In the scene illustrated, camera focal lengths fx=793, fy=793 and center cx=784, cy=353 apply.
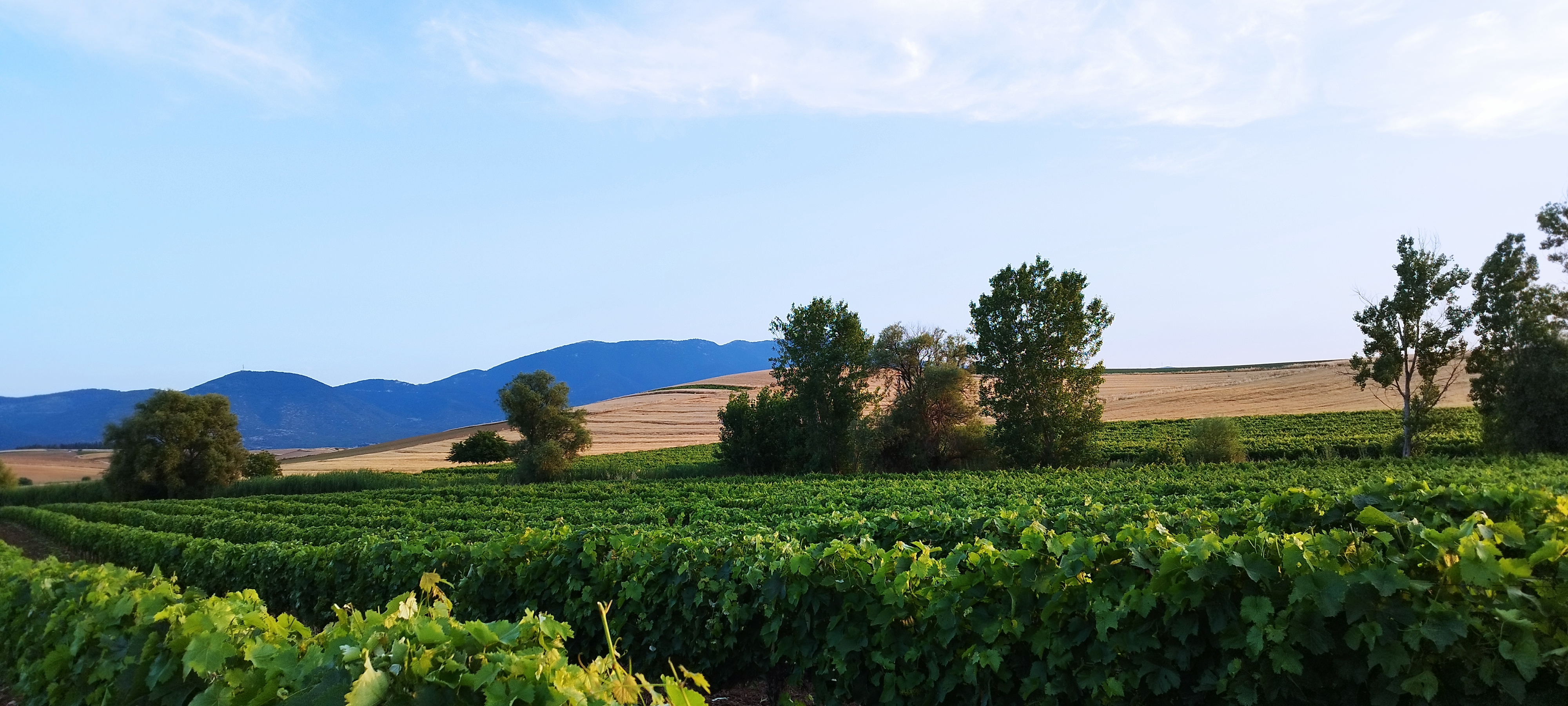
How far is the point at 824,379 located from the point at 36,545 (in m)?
35.8

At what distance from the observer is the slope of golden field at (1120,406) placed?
59750mm

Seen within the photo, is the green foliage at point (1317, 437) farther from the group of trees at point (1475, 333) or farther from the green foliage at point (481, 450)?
the green foliage at point (481, 450)

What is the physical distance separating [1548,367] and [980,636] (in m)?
40.3

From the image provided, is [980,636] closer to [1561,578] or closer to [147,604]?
[1561,578]

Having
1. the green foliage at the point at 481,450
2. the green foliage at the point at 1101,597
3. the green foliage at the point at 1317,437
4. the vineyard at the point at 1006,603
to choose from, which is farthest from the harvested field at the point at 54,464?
the green foliage at the point at 1101,597

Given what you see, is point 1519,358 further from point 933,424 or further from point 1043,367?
point 933,424

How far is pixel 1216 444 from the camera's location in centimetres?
3794

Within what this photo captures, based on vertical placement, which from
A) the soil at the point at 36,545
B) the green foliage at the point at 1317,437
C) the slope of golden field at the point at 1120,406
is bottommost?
the soil at the point at 36,545

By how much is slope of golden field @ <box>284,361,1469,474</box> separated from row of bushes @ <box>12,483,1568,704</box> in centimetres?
5197

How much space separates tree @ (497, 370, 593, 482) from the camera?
165 feet

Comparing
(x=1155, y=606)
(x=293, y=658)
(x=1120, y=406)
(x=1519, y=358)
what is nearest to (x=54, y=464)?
(x=1120, y=406)

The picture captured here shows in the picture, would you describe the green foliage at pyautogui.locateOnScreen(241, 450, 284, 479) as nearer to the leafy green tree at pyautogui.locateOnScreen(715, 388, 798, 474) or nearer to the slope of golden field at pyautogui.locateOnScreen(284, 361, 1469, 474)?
the slope of golden field at pyautogui.locateOnScreen(284, 361, 1469, 474)

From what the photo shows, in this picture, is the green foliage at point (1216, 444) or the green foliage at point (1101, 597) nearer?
the green foliage at point (1101, 597)

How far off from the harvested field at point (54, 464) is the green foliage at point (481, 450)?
28.7 m
